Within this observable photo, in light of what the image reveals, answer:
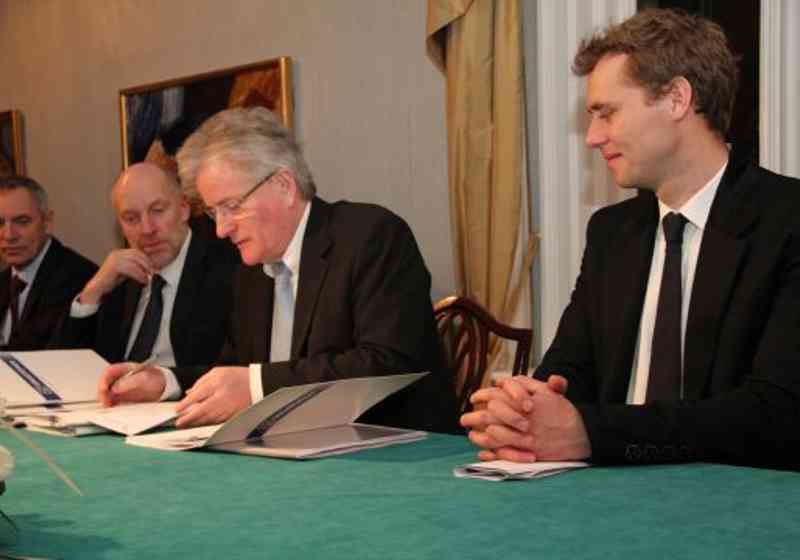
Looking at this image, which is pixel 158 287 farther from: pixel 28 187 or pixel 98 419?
pixel 98 419

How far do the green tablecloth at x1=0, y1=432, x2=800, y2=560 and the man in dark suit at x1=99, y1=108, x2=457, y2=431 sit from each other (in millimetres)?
761

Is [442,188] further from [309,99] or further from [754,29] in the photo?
[754,29]

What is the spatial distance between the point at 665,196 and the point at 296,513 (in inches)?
53.1

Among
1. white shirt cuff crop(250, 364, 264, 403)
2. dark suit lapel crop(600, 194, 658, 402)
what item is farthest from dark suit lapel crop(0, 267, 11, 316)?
dark suit lapel crop(600, 194, 658, 402)

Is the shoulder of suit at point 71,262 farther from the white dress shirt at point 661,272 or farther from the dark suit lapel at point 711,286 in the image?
the dark suit lapel at point 711,286

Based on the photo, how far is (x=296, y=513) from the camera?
1.69 meters

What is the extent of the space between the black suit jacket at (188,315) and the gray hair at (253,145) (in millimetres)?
895

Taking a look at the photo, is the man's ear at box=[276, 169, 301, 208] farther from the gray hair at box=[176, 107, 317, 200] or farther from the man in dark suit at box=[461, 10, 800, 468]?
the man in dark suit at box=[461, 10, 800, 468]

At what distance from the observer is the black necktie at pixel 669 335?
98.7 inches

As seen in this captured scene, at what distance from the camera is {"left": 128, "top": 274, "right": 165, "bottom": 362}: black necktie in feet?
13.8

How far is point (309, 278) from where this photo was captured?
3176 millimetres

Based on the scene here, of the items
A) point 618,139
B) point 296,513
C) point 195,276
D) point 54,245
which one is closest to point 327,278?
point 618,139

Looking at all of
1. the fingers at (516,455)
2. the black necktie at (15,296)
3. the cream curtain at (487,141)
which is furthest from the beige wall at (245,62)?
the fingers at (516,455)

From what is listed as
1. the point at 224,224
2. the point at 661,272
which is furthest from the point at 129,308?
the point at 661,272
